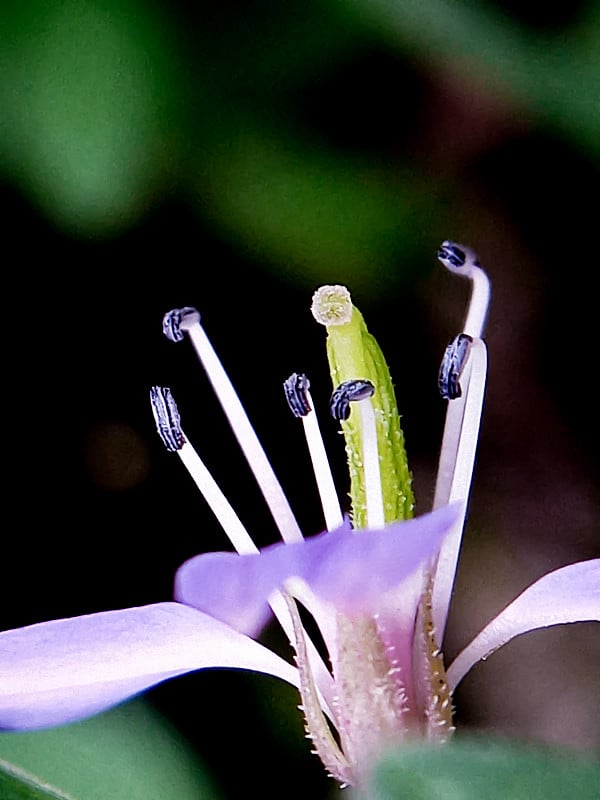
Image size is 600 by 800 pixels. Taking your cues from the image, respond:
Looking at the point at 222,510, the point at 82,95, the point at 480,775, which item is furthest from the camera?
the point at 82,95

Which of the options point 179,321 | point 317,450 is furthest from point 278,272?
point 317,450

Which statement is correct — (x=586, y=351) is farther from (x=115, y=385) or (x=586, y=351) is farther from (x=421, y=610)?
(x=421, y=610)

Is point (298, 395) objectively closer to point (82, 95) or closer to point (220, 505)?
point (220, 505)

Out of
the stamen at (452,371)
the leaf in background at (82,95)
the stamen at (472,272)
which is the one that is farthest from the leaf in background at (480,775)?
the leaf in background at (82,95)

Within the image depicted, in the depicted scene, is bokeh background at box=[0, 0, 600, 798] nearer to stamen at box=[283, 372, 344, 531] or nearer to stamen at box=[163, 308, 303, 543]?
stamen at box=[163, 308, 303, 543]

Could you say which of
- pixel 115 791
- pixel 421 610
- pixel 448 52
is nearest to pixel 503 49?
pixel 448 52

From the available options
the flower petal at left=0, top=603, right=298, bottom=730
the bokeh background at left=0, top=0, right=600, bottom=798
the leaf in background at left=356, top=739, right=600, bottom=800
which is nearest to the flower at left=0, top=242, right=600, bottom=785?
the flower petal at left=0, top=603, right=298, bottom=730
